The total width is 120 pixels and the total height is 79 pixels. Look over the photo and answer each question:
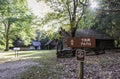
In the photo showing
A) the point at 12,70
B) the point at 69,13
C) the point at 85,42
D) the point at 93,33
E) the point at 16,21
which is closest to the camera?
the point at 85,42

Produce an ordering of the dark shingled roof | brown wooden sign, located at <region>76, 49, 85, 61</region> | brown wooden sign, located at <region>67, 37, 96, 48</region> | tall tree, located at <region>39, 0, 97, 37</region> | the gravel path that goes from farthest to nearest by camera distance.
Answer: the dark shingled roof
tall tree, located at <region>39, 0, 97, 37</region>
the gravel path
brown wooden sign, located at <region>76, 49, 85, 61</region>
brown wooden sign, located at <region>67, 37, 96, 48</region>

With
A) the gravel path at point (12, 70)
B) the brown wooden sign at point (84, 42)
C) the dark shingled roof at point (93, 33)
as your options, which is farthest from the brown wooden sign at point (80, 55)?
the dark shingled roof at point (93, 33)

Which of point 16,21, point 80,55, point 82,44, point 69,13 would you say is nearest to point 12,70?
point 80,55

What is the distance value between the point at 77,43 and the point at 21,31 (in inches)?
1644

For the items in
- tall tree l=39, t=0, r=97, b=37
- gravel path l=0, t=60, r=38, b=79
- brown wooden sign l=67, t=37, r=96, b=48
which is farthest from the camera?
tall tree l=39, t=0, r=97, b=37

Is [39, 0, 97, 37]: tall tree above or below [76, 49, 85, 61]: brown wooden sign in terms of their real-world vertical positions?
above

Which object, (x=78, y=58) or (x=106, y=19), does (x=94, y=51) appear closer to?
(x=106, y=19)

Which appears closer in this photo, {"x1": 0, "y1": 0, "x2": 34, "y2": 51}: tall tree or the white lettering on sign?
the white lettering on sign

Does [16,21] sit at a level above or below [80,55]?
above

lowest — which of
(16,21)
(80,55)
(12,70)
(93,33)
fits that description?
(12,70)

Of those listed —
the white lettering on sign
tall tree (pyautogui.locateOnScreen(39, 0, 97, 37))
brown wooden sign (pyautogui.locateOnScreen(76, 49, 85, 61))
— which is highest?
tall tree (pyautogui.locateOnScreen(39, 0, 97, 37))

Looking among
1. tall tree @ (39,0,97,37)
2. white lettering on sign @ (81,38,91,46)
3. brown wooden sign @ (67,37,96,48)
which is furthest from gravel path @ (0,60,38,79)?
tall tree @ (39,0,97,37)

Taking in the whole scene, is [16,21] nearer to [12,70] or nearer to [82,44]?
[12,70]

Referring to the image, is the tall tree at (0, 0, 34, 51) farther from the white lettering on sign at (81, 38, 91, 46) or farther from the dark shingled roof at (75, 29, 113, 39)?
the white lettering on sign at (81, 38, 91, 46)
